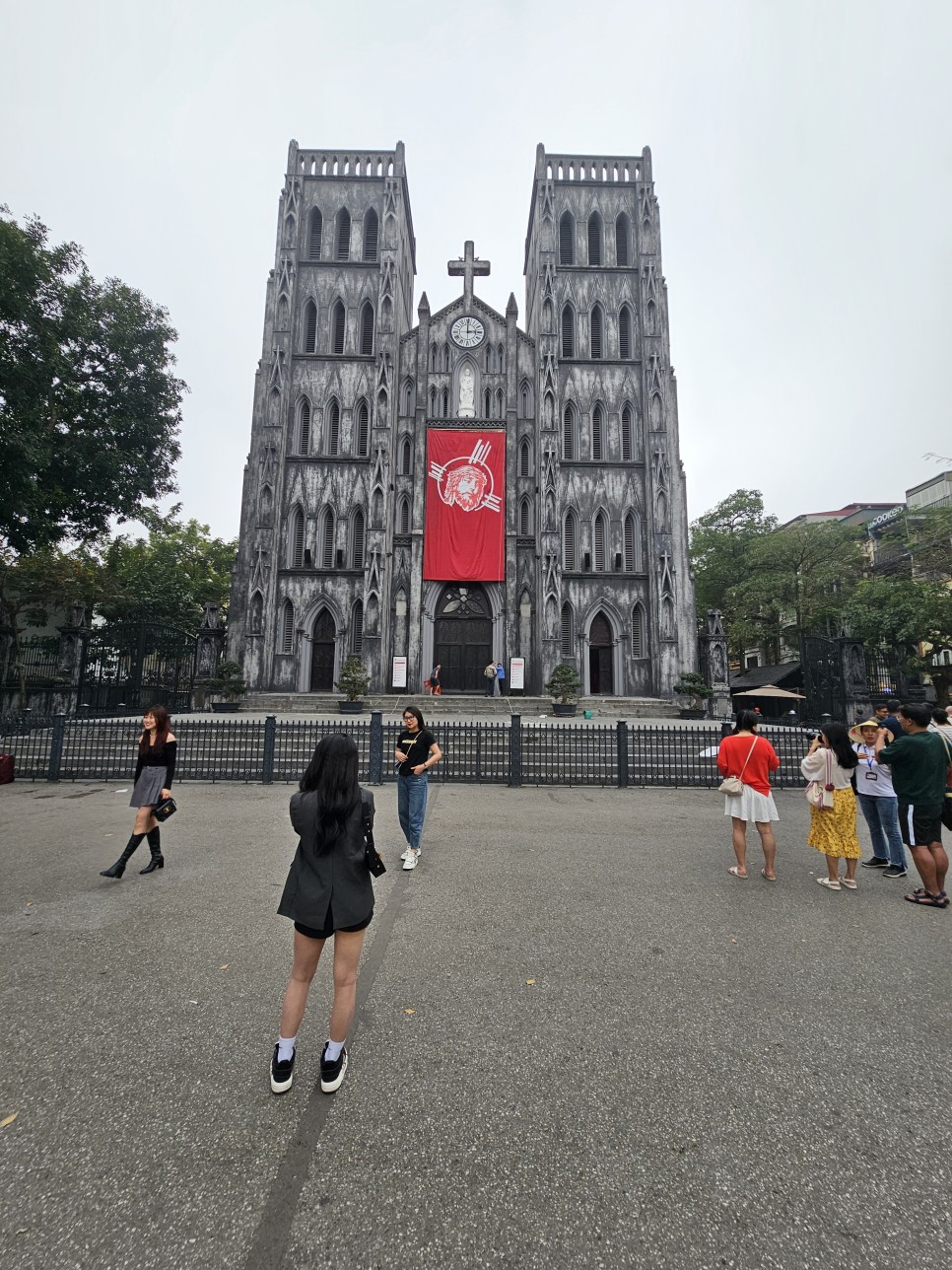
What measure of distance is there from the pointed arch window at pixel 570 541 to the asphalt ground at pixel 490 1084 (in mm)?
21458

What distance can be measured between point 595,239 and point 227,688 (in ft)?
92.3

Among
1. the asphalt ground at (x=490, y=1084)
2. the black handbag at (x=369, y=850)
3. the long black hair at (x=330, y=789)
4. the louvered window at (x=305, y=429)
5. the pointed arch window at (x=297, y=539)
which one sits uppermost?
the louvered window at (x=305, y=429)

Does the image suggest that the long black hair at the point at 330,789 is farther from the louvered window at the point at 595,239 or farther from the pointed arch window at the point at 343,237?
the louvered window at the point at 595,239

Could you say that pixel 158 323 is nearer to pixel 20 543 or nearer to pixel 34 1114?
pixel 20 543

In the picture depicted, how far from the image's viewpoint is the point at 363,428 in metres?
26.8

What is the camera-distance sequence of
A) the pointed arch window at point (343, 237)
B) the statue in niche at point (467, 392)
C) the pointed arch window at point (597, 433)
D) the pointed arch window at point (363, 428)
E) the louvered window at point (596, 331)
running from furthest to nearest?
the pointed arch window at point (343, 237), the louvered window at point (596, 331), the statue in niche at point (467, 392), the pointed arch window at point (597, 433), the pointed arch window at point (363, 428)

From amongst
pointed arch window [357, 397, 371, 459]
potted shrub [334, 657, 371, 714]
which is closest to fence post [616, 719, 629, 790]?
potted shrub [334, 657, 371, 714]

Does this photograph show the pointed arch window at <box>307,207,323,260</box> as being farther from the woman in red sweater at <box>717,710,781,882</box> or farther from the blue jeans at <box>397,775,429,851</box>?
the woman in red sweater at <box>717,710,781,882</box>

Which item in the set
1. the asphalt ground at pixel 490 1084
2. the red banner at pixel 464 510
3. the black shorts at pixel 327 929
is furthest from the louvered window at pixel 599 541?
the black shorts at pixel 327 929

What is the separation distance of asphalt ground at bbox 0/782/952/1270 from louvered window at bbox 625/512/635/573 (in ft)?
71.5

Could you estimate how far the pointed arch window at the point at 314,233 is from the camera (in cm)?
2819

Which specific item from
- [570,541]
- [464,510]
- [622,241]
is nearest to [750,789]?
[464,510]

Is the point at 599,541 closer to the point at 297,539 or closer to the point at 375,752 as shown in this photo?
the point at 297,539

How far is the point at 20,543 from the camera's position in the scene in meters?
19.1
